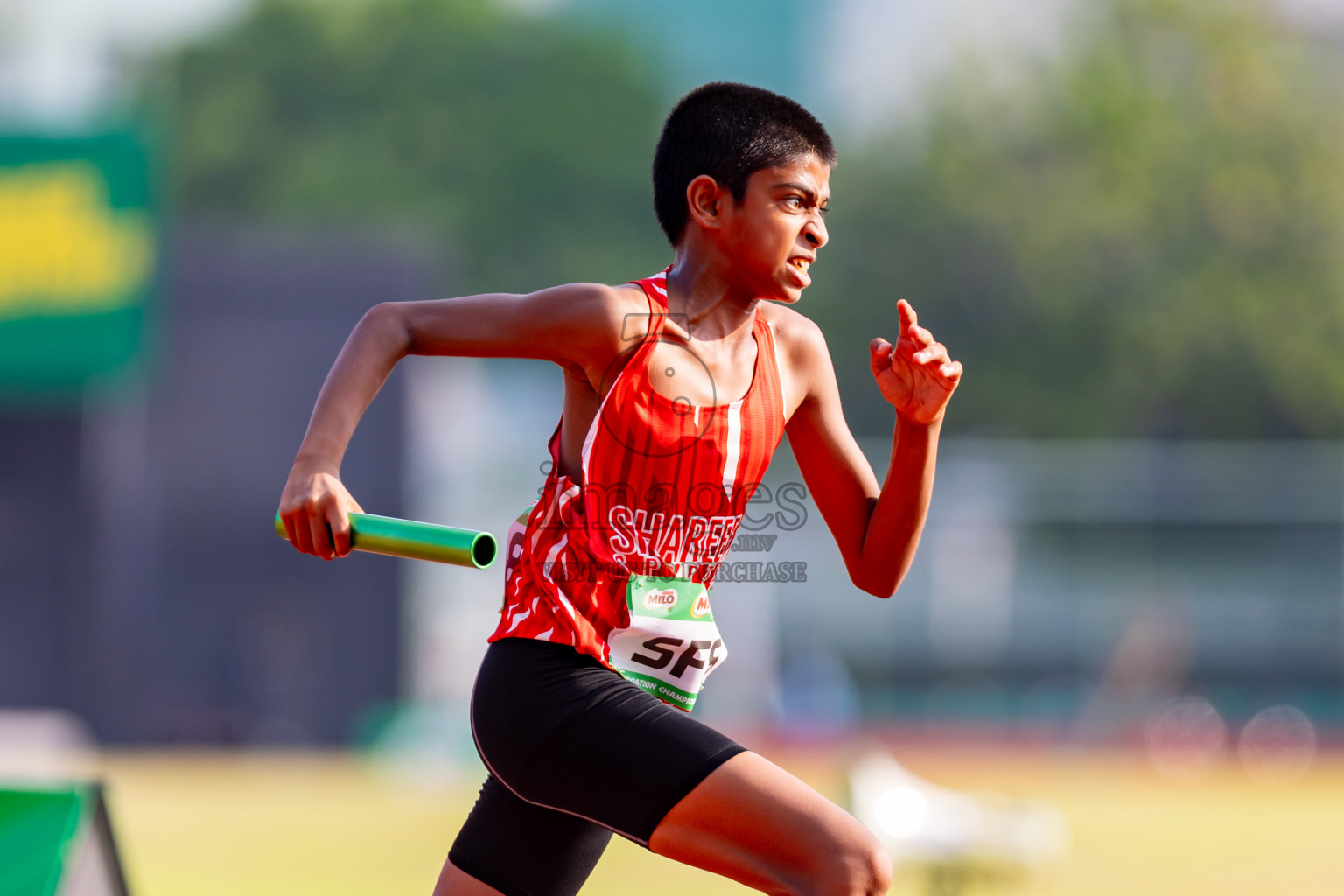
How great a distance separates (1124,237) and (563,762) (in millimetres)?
33829

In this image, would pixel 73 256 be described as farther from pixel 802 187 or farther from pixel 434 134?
pixel 434 134

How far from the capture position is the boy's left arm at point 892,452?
294cm

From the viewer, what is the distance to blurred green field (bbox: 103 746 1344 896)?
912 cm

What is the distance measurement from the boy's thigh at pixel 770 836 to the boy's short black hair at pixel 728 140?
1042 millimetres

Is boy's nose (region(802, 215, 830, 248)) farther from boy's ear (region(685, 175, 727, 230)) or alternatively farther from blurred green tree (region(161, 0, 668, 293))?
blurred green tree (region(161, 0, 668, 293))

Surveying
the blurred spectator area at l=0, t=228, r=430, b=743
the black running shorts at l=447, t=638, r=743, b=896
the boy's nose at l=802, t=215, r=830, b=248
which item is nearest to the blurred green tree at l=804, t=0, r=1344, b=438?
the blurred spectator area at l=0, t=228, r=430, b=743

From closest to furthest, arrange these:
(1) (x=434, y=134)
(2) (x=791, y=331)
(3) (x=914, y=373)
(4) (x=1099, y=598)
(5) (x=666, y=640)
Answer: (5) (x=666, y=640), (3) (x=914, y=373), (2) (x=791, y=331), (4) (x=1099, y=598), (1) (x=434, y=134)

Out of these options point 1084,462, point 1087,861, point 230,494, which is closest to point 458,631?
point 230,494

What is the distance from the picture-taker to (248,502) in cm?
2012

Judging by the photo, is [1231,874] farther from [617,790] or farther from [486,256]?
[486,256]

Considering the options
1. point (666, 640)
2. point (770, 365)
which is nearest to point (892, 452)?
point (770, 365)

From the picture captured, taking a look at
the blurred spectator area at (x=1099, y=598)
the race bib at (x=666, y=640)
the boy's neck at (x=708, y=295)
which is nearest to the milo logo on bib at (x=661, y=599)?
the race bib at (x=666, y=640)

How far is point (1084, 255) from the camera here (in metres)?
34.4

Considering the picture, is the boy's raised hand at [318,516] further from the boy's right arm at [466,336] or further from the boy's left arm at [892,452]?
the boy's left arm at [892,452]
